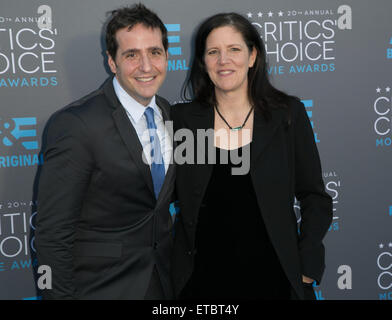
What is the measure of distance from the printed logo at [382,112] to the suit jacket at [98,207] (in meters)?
1.90

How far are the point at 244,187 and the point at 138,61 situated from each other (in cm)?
88

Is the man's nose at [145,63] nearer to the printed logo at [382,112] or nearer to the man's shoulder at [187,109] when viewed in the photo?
the man's shoulder at [187,109]

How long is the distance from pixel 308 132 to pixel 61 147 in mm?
1370

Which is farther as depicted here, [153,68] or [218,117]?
[218,117]

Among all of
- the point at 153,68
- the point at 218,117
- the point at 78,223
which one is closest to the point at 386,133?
the point at 218,117

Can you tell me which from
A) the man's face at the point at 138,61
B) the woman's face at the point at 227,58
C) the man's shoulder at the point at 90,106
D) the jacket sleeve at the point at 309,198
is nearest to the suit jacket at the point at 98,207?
the man's shoulder at the point at 90,106

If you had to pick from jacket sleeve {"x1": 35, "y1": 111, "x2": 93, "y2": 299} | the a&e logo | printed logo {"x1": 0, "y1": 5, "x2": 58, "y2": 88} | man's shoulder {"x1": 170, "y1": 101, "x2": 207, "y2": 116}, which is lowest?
jacket sleeve {"x1": 35, "y1": 111, "x2": 93, "y2": 299}

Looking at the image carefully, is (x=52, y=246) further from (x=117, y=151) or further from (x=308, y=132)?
(x=308, y=132)

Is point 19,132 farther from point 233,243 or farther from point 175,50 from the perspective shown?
point 233,243

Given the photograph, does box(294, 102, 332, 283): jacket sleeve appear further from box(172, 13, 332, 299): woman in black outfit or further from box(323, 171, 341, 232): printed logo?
box(323, 171, 341, 232): printed logo

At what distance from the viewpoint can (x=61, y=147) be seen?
1.90m

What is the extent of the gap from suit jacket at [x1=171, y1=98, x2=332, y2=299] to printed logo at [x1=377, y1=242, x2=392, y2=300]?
4.13 ft

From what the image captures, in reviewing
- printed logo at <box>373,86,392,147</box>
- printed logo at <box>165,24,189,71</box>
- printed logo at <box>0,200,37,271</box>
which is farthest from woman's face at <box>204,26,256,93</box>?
printed logo at <box>0,200,37,271</box>

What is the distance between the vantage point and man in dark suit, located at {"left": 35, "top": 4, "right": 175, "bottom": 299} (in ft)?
6.35
